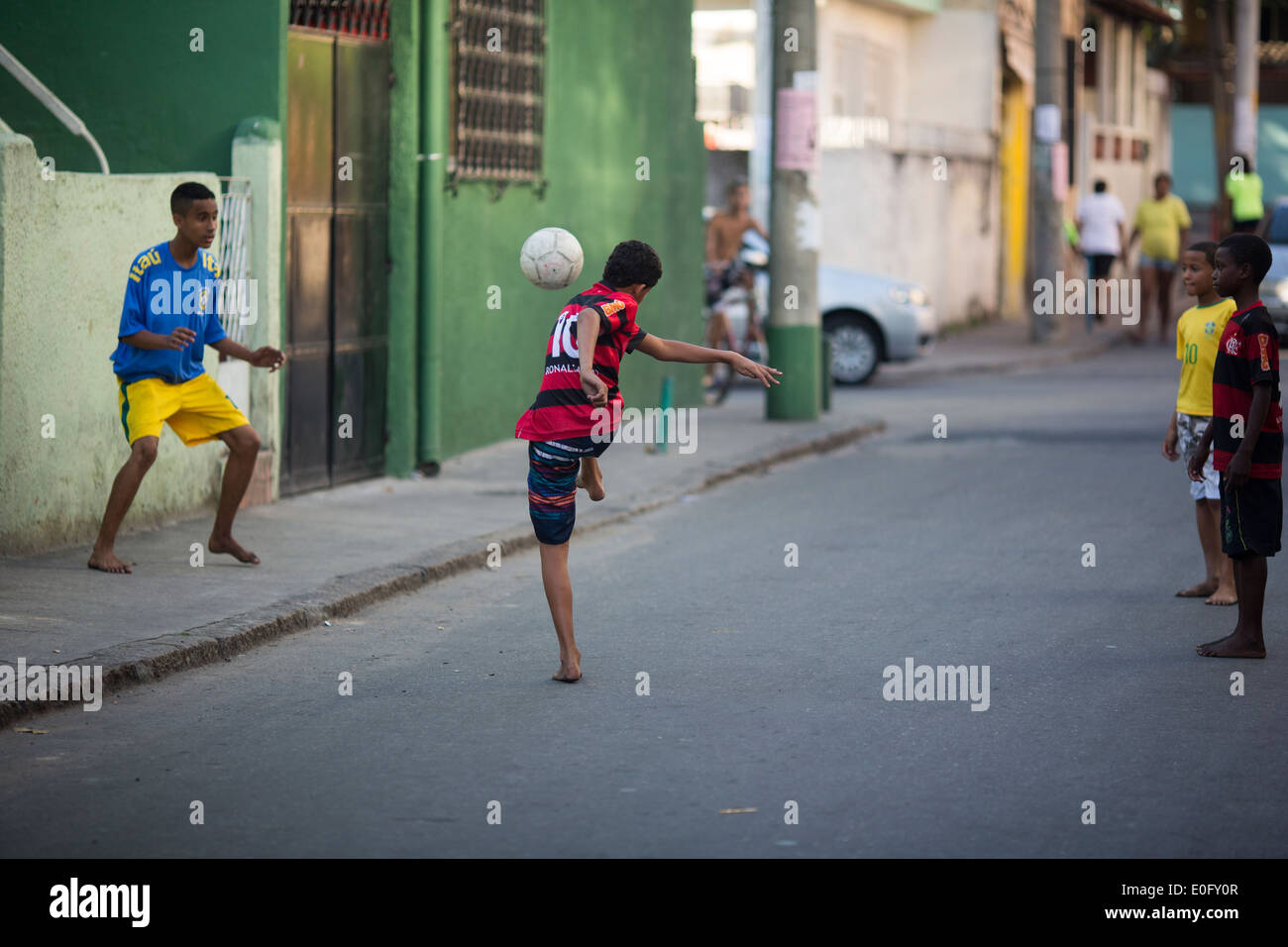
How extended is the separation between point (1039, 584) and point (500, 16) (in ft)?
22.1

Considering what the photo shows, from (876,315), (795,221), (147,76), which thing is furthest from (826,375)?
(147,76)

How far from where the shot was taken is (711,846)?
5465 mm

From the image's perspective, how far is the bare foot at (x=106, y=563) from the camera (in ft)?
30.6

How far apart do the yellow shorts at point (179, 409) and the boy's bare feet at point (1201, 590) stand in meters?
4.64

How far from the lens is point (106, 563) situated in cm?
934

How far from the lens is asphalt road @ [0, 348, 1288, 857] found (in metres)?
5.64

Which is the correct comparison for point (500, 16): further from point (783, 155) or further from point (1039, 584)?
point (1039, 584)

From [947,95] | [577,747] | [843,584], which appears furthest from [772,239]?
[947,95]

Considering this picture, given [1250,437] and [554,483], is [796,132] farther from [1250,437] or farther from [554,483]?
[554,483]

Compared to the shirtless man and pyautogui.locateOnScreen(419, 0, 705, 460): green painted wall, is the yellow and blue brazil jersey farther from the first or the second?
the shirtless man

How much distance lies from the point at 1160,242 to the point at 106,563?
19688 millimetres

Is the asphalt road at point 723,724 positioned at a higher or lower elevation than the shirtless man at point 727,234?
lower

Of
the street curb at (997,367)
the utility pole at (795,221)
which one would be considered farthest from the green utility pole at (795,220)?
Answer: the street curb at (997,367)

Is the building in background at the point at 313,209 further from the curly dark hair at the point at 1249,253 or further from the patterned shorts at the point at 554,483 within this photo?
the curly dark hair at the point at 1249,253
